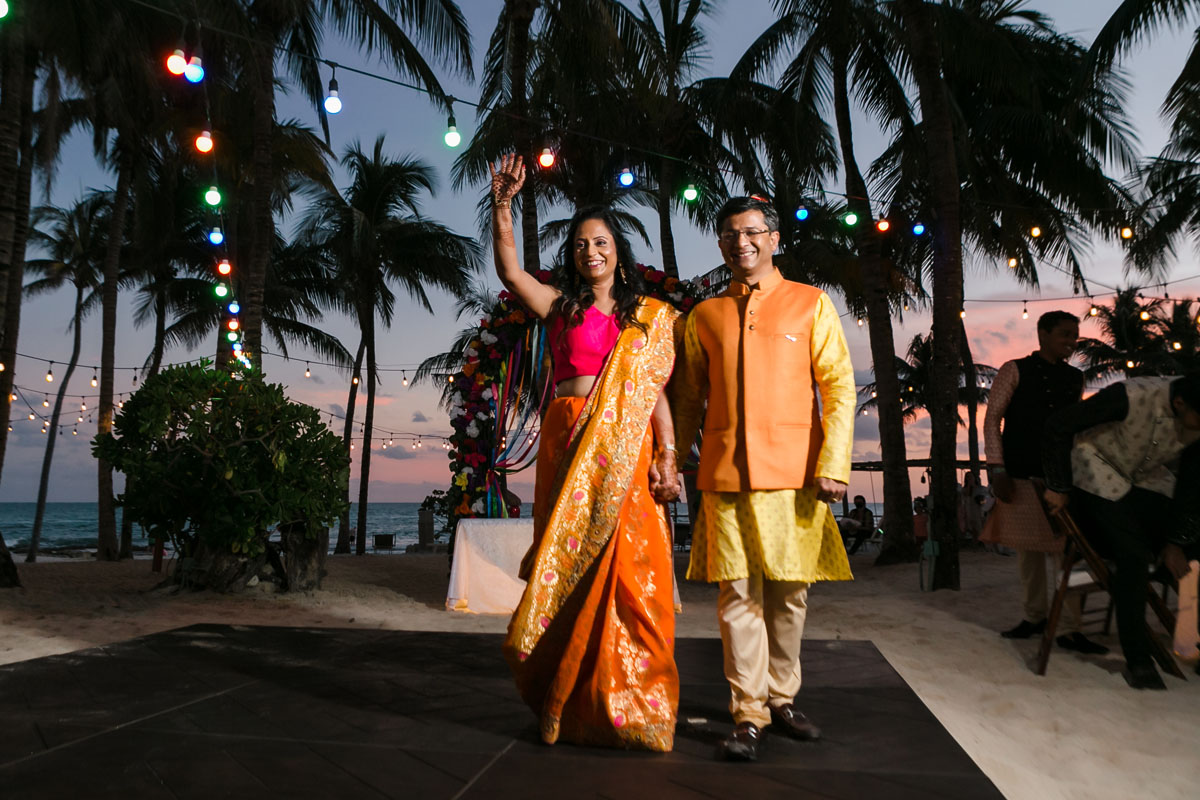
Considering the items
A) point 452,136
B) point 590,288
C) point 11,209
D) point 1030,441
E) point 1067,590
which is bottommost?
point 1067,590

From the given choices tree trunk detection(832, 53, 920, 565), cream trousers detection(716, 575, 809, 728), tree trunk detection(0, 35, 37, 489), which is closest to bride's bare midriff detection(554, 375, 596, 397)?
cream trousers detection(716, 575, 809, 728)

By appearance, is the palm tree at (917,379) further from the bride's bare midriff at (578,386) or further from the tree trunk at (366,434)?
the bride's bare midriff at (578,386)

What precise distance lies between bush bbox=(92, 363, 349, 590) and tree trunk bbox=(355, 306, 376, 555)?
1205 cm

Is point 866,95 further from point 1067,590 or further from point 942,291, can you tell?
point 1067,590

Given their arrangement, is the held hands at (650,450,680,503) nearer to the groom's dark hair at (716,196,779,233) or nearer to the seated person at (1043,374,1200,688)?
the groom's dark hair at (716,196,779,233)

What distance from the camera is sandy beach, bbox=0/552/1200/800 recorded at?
9.03 ft

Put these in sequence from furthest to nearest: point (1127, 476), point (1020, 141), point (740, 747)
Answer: point (1020, 141)
point (1127, 476)
point (740, 747)

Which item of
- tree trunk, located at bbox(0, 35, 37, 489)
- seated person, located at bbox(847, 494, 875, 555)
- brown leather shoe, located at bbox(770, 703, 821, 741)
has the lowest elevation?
seated person, located at bbox(847, 494, 875, 555)

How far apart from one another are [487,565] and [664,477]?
437 cm

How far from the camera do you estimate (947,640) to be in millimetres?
5117

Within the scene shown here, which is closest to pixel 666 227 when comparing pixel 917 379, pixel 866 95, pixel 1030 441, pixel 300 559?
pixel 866 95

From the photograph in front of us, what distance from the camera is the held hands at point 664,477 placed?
2910 millimetres

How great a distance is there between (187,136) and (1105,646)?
1514 cm

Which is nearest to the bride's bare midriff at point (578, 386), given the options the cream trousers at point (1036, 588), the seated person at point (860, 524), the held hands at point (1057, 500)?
the held hands at point (1057, 500)
